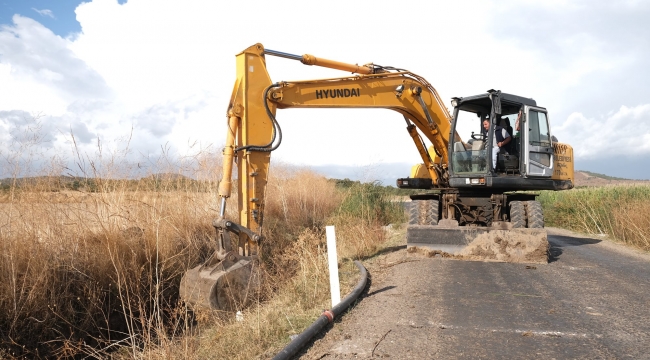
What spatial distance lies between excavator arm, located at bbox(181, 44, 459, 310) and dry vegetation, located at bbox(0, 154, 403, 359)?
492 millimetres

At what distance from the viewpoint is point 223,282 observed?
653 centimetres

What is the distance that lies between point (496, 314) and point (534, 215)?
469 cm

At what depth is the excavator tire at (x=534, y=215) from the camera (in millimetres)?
9719

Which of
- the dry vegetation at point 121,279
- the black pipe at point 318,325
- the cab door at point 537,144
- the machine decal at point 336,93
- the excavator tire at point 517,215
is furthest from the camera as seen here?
the cab door at point 537,144

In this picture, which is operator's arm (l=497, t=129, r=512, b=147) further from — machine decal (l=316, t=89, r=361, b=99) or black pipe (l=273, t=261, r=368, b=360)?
black pipe (l=273, t=261, r=368, b=360)

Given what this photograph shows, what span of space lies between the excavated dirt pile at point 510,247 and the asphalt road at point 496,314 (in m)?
0.28

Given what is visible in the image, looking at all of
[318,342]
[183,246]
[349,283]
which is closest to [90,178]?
[183,246]

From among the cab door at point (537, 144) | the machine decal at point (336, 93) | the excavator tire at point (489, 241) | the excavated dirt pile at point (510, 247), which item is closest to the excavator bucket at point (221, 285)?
the machine decal at point (336, 93)

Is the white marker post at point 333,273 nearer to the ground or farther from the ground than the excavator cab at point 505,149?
nearer to the ground

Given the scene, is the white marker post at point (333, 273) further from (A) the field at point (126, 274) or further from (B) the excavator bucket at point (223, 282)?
(B) the excavator bucket at point (223, 282)

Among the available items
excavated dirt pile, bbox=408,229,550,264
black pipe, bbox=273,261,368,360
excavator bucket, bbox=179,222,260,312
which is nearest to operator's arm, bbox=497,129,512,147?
excavated dirt pile, bbox=408,229,550,264

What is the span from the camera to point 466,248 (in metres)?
9.36

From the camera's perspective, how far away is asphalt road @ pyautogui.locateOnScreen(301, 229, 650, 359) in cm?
460

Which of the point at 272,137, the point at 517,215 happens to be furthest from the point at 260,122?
the point at 517,215
